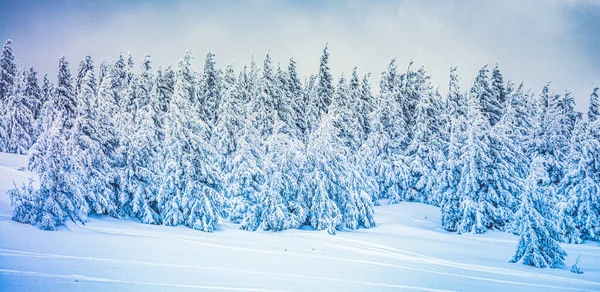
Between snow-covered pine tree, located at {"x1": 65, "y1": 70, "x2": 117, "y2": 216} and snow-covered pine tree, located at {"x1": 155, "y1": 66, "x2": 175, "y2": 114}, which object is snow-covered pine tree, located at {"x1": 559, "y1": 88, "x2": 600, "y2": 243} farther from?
snow-covered pine tree, located at {"x1": 155, "y1": 66, "x2": 175, "y2": 114}

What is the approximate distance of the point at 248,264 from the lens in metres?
12.7

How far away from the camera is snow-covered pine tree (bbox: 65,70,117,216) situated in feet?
66.0

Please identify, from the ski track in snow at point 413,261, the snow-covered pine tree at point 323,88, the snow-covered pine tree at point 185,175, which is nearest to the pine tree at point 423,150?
the snow-covered pine tree at point 323,88

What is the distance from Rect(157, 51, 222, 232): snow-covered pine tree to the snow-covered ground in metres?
1.35

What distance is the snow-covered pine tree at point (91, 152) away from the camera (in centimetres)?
2012

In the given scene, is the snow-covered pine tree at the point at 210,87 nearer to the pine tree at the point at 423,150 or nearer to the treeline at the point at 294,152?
the treeline at the point at 294,152

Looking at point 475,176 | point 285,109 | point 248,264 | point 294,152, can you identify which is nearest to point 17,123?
point 285,109

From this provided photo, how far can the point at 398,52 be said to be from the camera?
40.7 meters

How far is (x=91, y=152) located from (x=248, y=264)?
44.5ft

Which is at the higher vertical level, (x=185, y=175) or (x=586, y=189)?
(x=586, y=189)

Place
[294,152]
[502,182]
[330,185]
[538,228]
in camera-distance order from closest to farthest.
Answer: [538,228], [294,152], [330,185], [502,182]

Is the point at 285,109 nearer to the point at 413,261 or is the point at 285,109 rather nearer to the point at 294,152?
the point at 294,152

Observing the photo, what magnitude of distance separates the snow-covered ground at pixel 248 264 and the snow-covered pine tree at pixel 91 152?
113 cm

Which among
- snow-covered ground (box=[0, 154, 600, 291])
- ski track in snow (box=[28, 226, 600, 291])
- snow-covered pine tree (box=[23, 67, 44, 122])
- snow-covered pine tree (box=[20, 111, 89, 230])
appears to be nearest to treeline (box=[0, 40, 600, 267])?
snow-covered pine tree (box=[20, 111, 89, 230])
